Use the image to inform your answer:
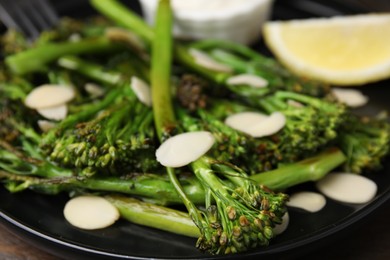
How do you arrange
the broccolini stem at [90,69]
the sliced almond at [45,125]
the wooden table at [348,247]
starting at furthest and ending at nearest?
the broccolini stem at [90,69], the sliced almond at [45,125], the wooden table at [348,247]

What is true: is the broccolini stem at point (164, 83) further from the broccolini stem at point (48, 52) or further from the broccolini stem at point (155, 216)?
the broccolini stem at point (48, 52)

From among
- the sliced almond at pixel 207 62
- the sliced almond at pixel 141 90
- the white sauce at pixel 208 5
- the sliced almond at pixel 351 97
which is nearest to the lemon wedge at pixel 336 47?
the sliced almond at pixel 351 97

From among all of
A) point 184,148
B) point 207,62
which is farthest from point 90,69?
point 184,148

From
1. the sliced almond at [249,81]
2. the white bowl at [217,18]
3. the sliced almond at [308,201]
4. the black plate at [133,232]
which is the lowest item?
the black plate at [133,232]

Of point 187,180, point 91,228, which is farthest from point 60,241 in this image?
point 187,180

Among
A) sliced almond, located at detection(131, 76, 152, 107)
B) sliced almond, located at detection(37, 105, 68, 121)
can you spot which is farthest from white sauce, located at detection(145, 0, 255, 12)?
sliced almond, located at detection(37, 105, 68, 121)

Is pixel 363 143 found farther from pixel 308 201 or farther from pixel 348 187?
pixel 308 201
